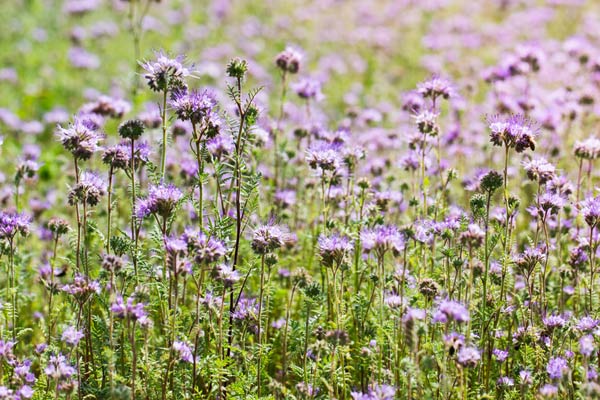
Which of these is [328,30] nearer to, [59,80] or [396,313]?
[59,80]

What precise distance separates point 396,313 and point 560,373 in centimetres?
96

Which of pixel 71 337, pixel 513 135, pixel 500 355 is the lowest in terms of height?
pixel 500 355

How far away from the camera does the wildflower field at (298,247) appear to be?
13.5 ft

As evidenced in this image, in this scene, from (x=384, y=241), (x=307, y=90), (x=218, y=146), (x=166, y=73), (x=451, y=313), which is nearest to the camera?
(x=451, y=313)

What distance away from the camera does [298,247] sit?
20.0 feet

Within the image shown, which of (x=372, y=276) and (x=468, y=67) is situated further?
(x=468, y=67)

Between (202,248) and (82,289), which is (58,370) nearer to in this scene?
(82,289)

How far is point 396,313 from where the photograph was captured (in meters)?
4.34

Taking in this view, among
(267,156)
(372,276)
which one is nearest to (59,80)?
(267,156)

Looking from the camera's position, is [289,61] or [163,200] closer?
[163,200]

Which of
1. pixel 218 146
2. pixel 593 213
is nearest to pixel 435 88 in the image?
pixel 593 213

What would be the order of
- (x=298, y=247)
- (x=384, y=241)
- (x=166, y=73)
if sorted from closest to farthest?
1. (x=384, y=241)
2. (x=166, y=73)
3. (x=298, y=247)

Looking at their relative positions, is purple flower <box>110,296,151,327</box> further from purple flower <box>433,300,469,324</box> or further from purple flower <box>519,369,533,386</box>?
purple flower <box>519,369,533,386</box>

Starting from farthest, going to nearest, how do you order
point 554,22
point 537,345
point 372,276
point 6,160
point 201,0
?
point 201,0 < point 554,22 < point 6,160 < point 372,276 < point 537,345
